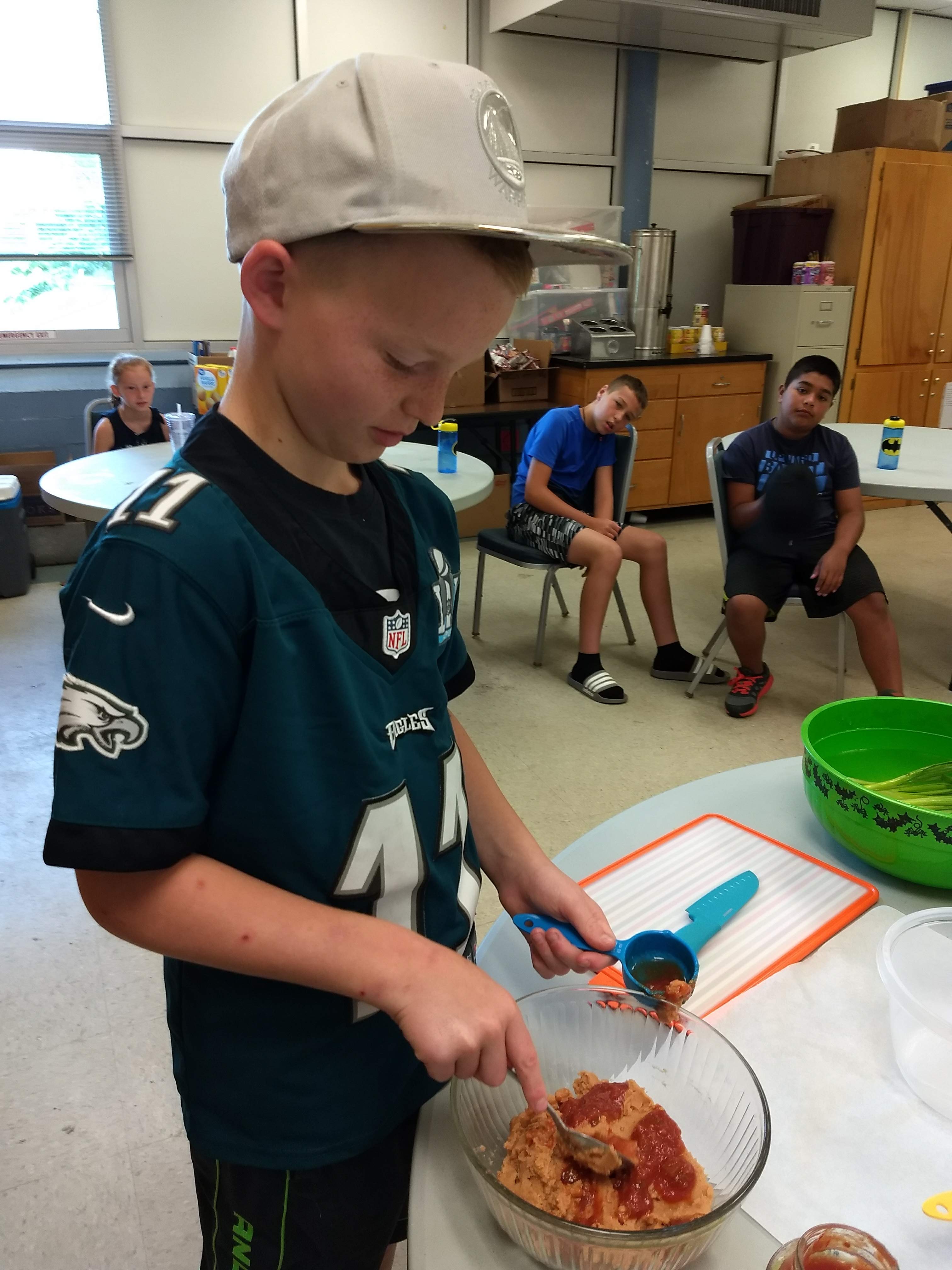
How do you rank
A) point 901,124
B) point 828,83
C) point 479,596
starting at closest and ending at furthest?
point 479,596
point 901,124
point 828,83

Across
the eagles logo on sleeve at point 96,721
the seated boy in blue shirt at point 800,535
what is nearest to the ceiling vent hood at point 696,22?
the seated boy in blue shirt at point 800,535

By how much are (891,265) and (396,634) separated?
18.3ft

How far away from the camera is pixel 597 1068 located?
0.69 meters

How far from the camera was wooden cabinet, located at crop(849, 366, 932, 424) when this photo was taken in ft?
17.8

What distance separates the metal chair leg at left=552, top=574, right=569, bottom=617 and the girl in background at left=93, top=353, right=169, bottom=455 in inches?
68.5

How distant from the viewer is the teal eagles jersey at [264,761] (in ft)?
1.73

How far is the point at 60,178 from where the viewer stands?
14.3 ft

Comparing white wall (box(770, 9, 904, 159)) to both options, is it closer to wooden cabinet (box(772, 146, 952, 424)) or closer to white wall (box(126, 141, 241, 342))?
wooden cabinet (box(772, 146, 952, 424))

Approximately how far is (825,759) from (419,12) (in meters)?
5.04

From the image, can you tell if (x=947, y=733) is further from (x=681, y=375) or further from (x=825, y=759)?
(x=681, y=375)

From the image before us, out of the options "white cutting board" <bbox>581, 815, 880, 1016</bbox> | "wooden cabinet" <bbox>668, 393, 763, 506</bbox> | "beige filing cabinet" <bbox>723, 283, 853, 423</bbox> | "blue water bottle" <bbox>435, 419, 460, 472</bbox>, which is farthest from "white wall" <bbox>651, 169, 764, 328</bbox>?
"white cutting board" <bbox>581, 815, 880, 1016</bbox>

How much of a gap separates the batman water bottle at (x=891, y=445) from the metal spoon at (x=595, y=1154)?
3054 mm

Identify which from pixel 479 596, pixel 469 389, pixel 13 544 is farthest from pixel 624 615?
pixel 13 544

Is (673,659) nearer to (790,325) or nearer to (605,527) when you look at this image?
(605,527)
